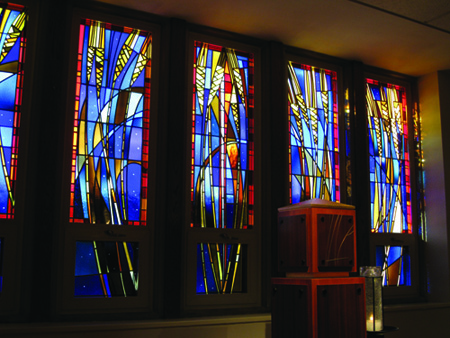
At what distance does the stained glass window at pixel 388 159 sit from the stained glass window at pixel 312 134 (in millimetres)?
473

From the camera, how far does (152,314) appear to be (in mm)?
4012

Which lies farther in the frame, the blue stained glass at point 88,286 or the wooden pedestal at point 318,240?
the blue stained glass at point 88,286

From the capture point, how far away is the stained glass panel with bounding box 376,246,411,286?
522cm

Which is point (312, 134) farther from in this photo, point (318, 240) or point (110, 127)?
point (110, 127)

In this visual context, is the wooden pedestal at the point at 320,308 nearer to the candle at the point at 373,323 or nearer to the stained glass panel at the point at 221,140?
the candle at the point at 373,323

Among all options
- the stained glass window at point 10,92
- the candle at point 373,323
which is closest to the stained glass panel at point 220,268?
the candle at point 373,323

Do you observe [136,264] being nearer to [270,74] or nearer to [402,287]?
[270,74]

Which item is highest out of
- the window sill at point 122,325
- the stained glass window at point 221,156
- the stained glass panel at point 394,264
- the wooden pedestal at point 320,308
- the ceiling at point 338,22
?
the ceiling at point 338,22

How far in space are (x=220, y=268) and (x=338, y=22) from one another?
229 centimetres

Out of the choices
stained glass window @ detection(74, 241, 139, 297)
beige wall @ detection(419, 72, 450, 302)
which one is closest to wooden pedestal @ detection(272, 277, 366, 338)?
stained glass window @ detection(74, 241, 139, 297)

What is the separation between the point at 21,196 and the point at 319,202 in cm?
208

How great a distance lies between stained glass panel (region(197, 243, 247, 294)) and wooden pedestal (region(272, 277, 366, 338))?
2.51 feet

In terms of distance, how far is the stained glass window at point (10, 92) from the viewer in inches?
144

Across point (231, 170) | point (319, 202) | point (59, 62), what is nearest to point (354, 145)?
point (231, 170)
